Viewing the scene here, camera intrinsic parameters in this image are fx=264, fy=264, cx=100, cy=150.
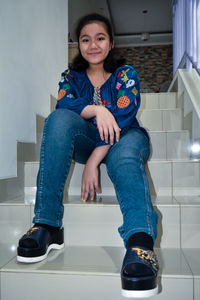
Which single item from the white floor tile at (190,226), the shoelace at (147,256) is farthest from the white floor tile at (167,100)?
the shoelace at (147,256)

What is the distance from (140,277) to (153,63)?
24.0 ft

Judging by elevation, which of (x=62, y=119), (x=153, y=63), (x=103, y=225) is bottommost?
(x=103, y=225)

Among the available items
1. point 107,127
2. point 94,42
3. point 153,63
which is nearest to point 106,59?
point 94,42

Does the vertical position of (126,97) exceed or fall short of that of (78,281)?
it exceeds it

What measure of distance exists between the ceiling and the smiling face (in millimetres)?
3826

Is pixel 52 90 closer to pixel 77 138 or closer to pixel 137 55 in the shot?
pixel 77 138

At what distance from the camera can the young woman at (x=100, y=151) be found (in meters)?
0.72

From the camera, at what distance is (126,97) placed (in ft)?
3.48

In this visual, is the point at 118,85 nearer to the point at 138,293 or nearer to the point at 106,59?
the point at 106,59

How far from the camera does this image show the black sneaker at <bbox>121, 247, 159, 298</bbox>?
63cm

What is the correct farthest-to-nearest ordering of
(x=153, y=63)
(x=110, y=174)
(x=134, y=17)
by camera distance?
1. (x=153, y=63)
2. (x=134, y=17)
3. (x=110, y=174)

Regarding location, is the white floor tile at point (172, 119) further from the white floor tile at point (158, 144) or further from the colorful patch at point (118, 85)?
the colorful patch at point (118, 85)

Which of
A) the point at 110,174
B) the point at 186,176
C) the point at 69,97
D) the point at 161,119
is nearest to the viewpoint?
the point at 110,174

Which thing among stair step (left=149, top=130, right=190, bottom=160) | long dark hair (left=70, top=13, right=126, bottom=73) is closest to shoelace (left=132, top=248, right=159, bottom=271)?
long dark hair (left=70, top=13, right=126, bottom=73)
